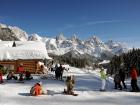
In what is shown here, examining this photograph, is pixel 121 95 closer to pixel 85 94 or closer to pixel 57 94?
pixel 85 94

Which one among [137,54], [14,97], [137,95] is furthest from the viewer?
[137,54]

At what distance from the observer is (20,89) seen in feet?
103

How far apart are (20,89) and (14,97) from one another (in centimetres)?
457

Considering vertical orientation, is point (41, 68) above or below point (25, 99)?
above

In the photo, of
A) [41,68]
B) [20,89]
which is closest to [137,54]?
[41,68]

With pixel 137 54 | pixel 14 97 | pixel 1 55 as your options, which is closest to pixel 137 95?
pixel 14 97

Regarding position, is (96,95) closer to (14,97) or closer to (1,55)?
(14,97)

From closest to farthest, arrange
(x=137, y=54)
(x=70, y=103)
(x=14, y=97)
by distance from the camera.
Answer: (x=70, y=103) < (x=14, y=97) < (x=137, y=54)

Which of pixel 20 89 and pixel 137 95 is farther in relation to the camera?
pixel 20 89

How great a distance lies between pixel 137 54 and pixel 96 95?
9352 cm

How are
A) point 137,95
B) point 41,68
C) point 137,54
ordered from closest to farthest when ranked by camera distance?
point 137,95 < point 41,68 < point 137,54

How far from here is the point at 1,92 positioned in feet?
95.4

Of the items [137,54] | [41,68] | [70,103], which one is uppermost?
[137,54]

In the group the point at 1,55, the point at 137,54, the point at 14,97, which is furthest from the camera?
the point at 137,54
